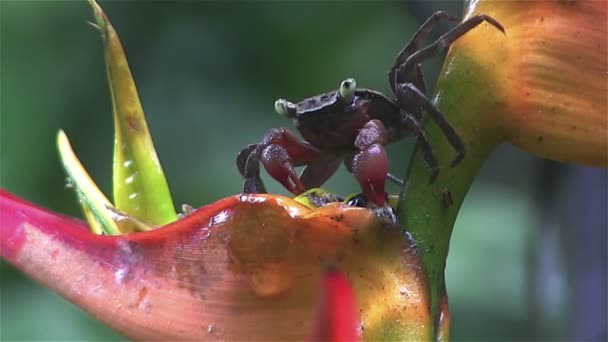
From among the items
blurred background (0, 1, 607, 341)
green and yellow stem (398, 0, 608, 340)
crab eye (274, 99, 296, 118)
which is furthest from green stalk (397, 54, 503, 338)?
blurred background (0, 1, 607, 341)

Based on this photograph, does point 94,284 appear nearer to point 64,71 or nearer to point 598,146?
point 598,146

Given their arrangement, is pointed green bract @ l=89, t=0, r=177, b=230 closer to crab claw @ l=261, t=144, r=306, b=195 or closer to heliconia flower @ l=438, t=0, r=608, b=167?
crab claw @ l=261, t=144, r=306, b=195

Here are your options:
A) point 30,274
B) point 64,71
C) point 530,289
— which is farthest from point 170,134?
point 30,274

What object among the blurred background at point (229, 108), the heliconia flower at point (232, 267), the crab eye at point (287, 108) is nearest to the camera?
the heliconia flower at point (232, 267)

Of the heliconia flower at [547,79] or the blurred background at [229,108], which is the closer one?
the heliconia flower at [547,79]

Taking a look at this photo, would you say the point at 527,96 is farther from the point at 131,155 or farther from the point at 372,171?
the point at 131,155

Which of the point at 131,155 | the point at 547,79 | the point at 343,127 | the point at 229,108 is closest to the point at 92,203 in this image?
the point at 131,155

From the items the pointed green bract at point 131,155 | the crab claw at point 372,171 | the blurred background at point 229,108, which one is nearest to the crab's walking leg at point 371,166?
the crab claw at point 372,171

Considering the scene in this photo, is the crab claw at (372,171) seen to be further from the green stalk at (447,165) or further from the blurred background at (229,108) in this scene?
the blurred background at (229,108)
